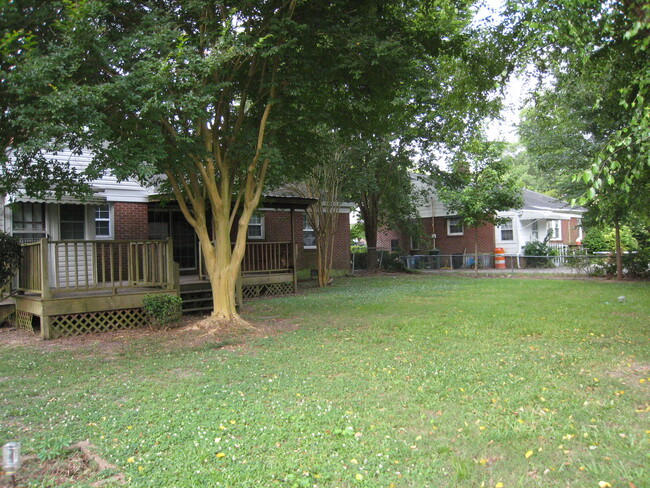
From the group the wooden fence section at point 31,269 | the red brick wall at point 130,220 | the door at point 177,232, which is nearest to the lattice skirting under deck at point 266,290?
the door at point 177,232

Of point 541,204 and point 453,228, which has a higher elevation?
point 541,204

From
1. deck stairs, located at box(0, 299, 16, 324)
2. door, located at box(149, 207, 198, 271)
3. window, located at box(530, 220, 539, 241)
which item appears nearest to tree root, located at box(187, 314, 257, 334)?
deck stairs, located at box(0, 299, 16, 324)

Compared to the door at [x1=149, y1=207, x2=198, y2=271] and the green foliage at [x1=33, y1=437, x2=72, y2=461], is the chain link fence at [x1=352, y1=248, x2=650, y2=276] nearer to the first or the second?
the door at [x1=149, y1=207, x2=198, y2=271]

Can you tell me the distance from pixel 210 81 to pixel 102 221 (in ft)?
23.2

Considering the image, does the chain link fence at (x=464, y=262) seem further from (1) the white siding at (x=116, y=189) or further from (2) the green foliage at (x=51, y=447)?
(2) the green foliage at (x=51, y=447)

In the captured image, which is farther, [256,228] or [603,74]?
[256,228]

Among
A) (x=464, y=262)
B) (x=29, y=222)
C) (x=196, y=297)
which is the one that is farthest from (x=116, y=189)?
(x=464, y=262)

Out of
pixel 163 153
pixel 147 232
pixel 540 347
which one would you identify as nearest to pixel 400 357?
pixel 540 347

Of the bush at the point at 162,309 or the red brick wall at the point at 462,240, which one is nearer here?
the bush at the point at 162,309

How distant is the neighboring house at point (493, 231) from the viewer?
84.2 ft

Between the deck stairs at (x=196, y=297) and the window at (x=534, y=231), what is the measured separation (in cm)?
2056

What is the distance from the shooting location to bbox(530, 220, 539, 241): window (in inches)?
1043

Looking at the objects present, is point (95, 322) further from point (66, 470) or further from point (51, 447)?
point (66, 470)

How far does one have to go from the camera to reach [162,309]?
30.5 ft
